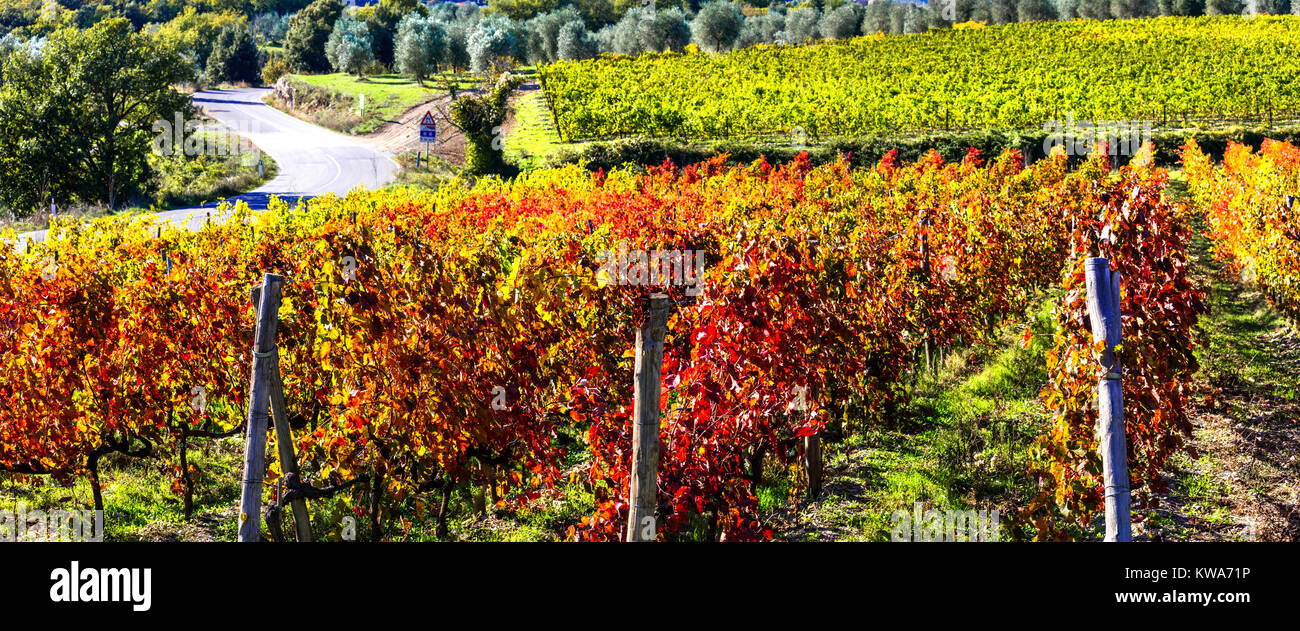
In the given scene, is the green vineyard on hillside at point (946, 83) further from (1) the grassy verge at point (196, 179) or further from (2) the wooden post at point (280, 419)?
(2) the wooden post at point (280, 419)

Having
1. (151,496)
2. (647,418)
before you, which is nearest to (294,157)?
(151,496)

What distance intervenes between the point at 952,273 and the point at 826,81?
43325 mm

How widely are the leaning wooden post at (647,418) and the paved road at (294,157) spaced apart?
53.6 ft

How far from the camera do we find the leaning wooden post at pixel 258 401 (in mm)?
3982

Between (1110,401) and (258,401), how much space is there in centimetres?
356

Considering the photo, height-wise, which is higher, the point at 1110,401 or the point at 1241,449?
the point at 1110,401

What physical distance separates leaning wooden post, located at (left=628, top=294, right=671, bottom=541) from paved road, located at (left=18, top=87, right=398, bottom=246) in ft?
53.6

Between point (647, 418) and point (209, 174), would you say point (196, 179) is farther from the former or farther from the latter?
point (647, 418)

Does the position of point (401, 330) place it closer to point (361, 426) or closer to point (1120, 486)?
point (361, 426)

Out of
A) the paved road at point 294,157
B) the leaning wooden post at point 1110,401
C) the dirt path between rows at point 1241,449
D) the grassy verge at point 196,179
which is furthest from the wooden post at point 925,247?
the grassy verge at point 196,179

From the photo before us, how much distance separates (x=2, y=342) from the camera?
620cm

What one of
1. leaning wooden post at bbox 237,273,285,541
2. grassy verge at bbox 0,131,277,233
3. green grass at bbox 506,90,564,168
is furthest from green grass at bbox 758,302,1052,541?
green grass at bbox 506,90,564,168

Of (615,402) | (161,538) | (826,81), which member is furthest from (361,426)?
(826,81)

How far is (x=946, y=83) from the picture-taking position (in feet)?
160
